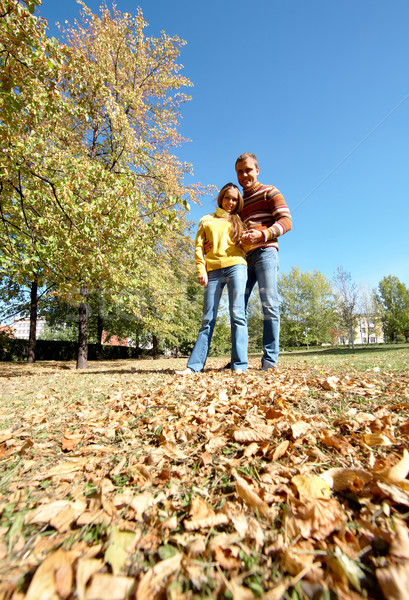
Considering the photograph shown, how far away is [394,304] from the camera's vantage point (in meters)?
33.4

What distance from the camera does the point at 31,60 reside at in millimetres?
3398

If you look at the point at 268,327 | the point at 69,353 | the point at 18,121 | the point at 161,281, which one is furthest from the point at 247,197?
the point at 69,353

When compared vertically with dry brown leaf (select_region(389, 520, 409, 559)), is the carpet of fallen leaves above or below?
below

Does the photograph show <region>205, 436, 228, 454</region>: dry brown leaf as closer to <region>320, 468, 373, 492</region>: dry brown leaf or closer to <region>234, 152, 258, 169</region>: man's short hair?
<region>320, 468, 373, 492</region>: dry brown leaf

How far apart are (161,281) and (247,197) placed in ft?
26.3

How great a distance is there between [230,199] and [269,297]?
1.45 meters

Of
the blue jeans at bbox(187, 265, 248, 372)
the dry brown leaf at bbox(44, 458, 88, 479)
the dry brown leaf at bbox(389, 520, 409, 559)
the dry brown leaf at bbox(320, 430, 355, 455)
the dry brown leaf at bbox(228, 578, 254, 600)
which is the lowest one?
the dry brown leaf at bbox(44, 458, 88, 479)

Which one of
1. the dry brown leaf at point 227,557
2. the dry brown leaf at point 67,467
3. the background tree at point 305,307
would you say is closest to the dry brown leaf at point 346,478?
the dry brown leaf at point 227,557

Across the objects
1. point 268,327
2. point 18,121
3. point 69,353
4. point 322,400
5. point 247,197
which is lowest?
point 69,353

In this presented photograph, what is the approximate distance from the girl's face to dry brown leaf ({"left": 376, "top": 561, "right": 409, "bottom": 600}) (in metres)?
3.73

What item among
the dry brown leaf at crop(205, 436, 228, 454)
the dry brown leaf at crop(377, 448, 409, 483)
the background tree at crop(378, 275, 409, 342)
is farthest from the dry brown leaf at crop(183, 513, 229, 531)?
the background tree at crop(378, 275, 409, 342)

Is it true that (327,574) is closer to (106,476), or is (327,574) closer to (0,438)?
(106,476)

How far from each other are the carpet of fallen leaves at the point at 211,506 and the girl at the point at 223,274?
1772 millimetres

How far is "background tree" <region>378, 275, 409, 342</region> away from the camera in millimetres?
31844
